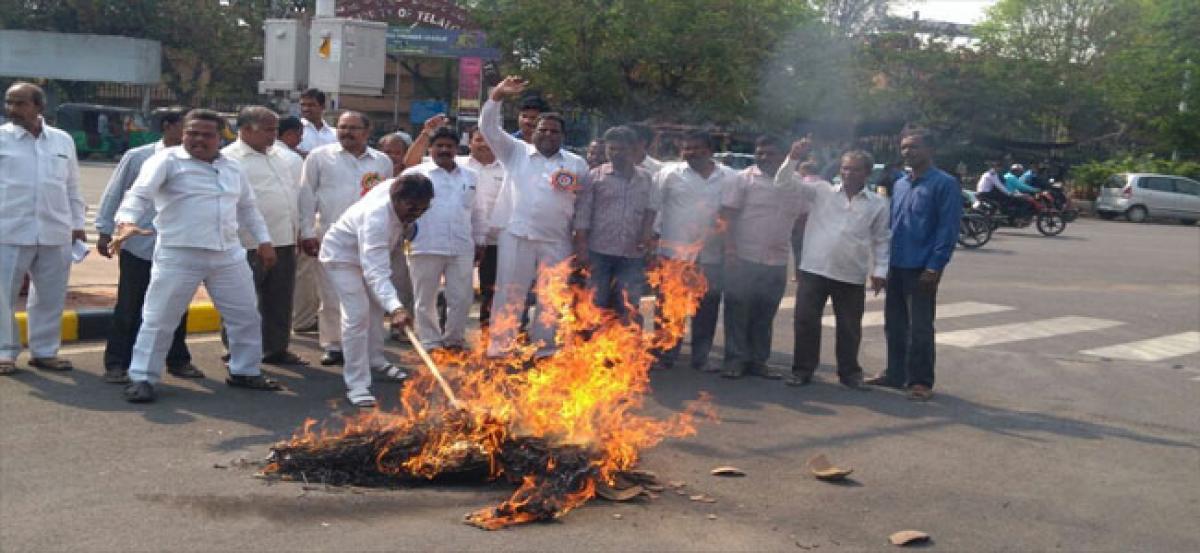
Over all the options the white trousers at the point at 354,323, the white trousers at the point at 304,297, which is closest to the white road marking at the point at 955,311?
the white trousers at the point at 304,297

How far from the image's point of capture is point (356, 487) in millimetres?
5738

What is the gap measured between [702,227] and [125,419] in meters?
4.15

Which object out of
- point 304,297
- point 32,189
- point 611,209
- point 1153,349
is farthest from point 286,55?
point 1153,349

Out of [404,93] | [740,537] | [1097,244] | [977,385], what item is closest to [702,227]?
[977,385]

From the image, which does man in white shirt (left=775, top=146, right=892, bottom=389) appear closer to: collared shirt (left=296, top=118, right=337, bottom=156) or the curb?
collared shirt (left=296, top=118, right=337, bottom=156)

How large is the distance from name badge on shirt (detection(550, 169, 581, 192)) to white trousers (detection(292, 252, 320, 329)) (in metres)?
2.25

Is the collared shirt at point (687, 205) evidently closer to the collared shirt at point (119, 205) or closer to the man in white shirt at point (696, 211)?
the man in white shirt at point (696, 211)

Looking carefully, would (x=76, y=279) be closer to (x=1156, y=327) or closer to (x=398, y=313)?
(x=398, y=313)

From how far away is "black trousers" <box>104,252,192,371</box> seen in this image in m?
7.88

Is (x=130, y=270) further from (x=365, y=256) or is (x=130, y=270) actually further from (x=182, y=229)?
(x=365, y=256)

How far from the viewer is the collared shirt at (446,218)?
880 centimetres

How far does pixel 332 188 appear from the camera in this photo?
8.95 meters

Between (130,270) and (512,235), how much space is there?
256 cm

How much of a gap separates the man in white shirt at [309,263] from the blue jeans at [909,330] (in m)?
4.20
